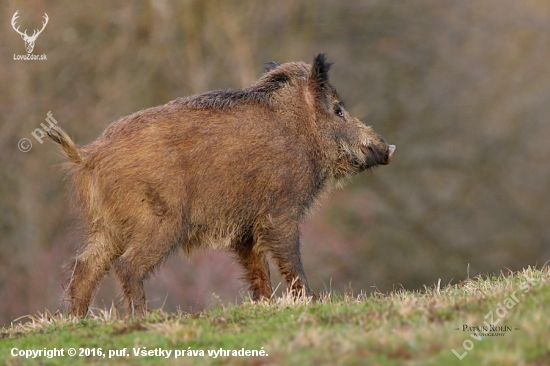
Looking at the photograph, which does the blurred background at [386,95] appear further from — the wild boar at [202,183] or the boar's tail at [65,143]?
the boar's tail at [65,143]

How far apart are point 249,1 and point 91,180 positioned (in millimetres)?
14446

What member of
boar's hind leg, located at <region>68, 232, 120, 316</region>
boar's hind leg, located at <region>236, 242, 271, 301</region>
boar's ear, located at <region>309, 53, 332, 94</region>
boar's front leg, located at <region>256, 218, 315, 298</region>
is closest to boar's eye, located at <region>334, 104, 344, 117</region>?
boar's ear, located at <region>309, 53, 332, 94</region>

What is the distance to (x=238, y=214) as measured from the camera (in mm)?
8367

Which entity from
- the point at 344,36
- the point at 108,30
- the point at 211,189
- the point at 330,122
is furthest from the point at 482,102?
the point at 211,189

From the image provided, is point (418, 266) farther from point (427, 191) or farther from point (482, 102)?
point (482, 102)

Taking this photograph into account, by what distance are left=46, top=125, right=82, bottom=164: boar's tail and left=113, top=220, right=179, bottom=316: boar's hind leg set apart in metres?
0.90

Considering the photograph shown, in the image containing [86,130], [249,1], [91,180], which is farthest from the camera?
[249,1]

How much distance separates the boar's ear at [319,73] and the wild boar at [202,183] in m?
0.17

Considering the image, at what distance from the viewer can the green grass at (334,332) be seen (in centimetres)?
500

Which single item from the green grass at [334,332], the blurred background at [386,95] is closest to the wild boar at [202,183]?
the green grass at [334,332]

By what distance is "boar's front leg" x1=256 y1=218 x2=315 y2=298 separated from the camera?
849 cm

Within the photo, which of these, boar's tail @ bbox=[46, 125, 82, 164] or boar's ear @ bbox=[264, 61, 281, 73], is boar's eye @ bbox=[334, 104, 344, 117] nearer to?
boar's ear @ bbox=[264, 61, 281, 73]

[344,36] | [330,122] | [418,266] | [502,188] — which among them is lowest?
[418,266]

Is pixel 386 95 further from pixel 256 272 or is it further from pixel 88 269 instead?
pixel 88 269
